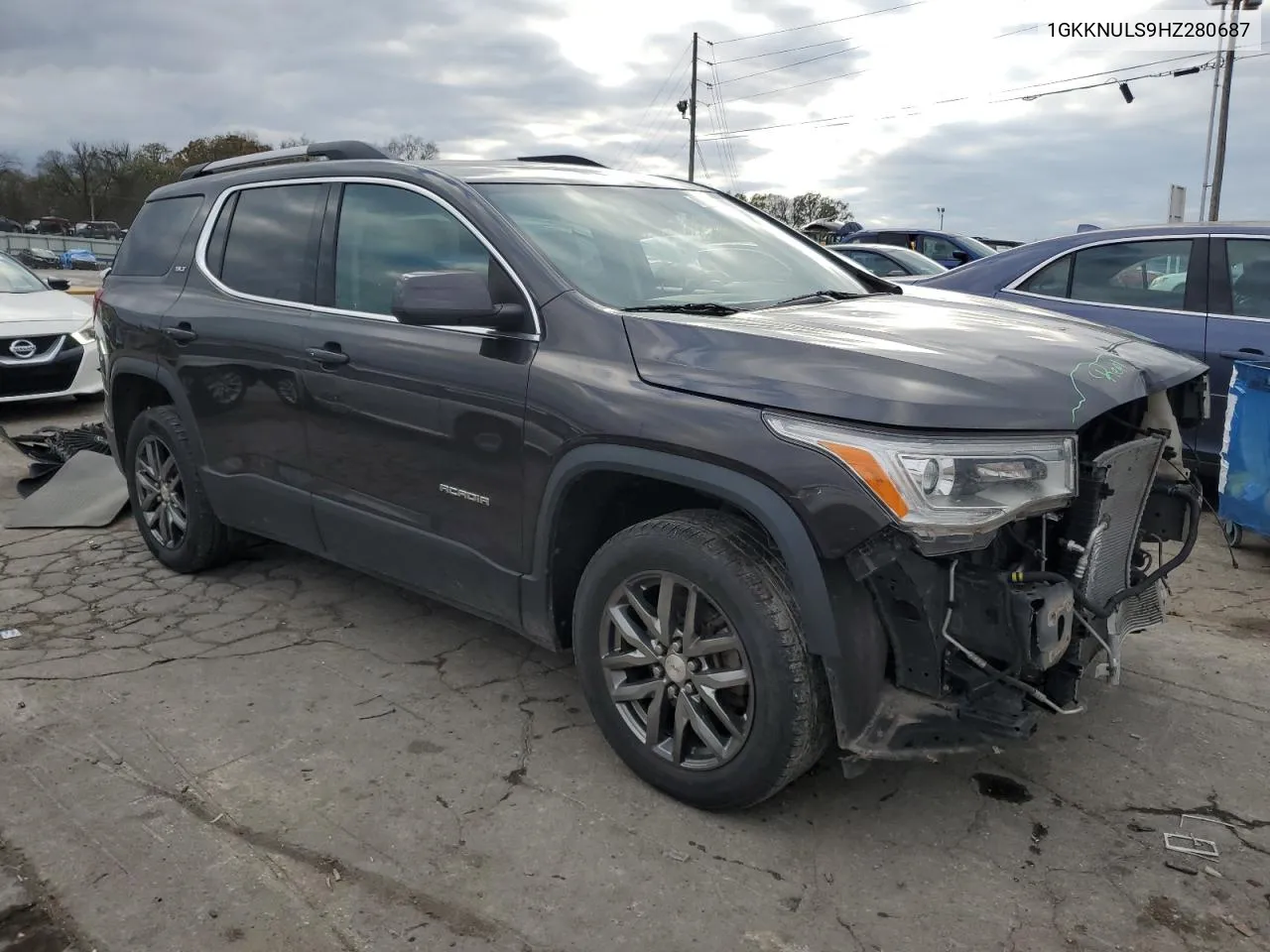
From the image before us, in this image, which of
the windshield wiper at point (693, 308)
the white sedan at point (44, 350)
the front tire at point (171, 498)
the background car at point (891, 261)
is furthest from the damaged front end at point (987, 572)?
the background car at point (891, 261)

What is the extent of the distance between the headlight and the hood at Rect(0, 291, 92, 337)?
842 cm

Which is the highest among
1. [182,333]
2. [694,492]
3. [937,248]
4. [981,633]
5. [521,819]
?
[937,248]

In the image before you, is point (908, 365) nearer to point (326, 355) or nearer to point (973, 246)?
point (326, 355)

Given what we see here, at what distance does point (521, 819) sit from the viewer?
2.92 meters

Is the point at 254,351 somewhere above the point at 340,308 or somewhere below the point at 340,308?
below

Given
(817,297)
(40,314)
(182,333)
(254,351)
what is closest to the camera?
(817,297)

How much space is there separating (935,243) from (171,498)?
39.4 ft

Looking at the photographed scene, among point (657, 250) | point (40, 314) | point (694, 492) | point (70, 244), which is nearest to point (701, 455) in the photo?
point (694, 492)

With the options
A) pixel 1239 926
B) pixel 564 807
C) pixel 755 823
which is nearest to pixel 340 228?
pixel 564 807

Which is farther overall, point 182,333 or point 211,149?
point 211,149

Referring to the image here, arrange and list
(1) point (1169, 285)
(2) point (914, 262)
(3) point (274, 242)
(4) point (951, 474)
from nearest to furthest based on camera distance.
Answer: (4) point (951, 474)
(3) point (274, 242)
(1) point (1169, 285)
(2) point (914, 262)

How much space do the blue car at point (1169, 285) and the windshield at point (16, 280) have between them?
334 inches

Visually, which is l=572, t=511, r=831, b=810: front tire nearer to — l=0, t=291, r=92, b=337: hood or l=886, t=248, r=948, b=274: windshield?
l=0, t=291, r=92, b=337: hood

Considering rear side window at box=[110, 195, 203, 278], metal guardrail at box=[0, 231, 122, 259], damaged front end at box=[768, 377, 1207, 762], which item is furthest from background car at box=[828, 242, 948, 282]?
metal guardrail at box=[0, 231, 122, 259]
